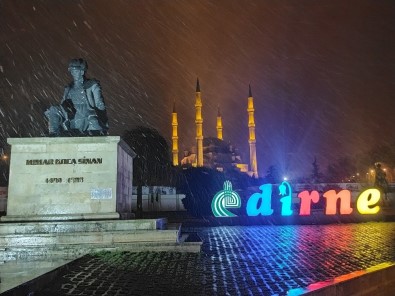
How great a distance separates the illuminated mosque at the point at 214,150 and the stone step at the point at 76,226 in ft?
232

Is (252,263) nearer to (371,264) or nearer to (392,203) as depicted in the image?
(371,264)

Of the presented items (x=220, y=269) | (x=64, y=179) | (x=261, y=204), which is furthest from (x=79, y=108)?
(x=261, y=204)

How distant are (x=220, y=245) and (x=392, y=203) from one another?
49.0 feet

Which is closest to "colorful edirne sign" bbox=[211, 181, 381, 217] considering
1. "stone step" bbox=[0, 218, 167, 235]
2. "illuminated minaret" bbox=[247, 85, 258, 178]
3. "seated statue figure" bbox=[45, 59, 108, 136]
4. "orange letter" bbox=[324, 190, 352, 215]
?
"orange letter" bbox=[324, 190, 352, 215]

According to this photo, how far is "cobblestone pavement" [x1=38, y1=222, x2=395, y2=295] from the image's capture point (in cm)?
432

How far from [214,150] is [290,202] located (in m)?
71.6

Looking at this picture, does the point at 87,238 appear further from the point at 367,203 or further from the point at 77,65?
the point at 367,203

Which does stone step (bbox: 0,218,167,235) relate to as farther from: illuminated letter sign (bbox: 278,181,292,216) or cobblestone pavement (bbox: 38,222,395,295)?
illuminated letter sign (bbox: 278,181,292,216)

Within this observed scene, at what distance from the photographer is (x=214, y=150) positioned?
285ft

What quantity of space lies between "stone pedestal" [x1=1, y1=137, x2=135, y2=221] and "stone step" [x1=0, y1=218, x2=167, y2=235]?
525 millimetres

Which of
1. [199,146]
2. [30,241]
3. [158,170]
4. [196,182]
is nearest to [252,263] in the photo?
[30,241]

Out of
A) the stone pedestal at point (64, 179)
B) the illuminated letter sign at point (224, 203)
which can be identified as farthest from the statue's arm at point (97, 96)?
the illuminated letter sign at point (224, 203)

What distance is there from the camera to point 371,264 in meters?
5.70

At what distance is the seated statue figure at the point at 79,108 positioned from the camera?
8.78m
